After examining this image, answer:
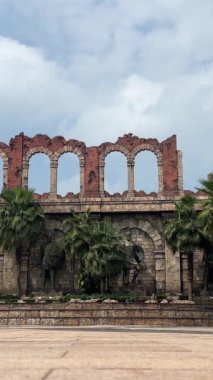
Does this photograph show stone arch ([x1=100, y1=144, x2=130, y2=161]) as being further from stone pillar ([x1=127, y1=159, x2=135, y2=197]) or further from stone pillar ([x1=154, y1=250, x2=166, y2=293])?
stone pillar ([x1=154, y1=250, x2=166, y2=293])

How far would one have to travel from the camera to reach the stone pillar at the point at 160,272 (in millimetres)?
33931

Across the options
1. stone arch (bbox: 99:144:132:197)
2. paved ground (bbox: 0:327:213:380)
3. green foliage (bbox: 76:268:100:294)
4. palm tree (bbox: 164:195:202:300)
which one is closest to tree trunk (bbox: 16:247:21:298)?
green foliage (bbox: 76:268:100:294)

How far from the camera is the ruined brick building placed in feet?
112

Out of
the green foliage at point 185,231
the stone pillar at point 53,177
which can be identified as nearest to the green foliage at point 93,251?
the green foliage at point 185,231

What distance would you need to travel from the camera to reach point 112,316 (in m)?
22.2

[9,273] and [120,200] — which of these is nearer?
[9,273]

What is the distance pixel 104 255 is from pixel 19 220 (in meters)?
6.10

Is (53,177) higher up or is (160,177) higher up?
(53,177)

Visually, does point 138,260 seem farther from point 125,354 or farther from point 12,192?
point 125,354

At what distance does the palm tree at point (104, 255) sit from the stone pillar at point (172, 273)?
4.74 metres

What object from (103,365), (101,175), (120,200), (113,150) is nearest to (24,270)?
(120,200)

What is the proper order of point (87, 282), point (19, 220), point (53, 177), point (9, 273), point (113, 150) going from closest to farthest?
point (87, 282) < point (19, 220) < point (9, 273) < point (53, 177) < point (113, 150)

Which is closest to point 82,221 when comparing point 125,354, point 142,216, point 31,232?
point 31,232

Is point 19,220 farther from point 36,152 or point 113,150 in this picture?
point 113,150
